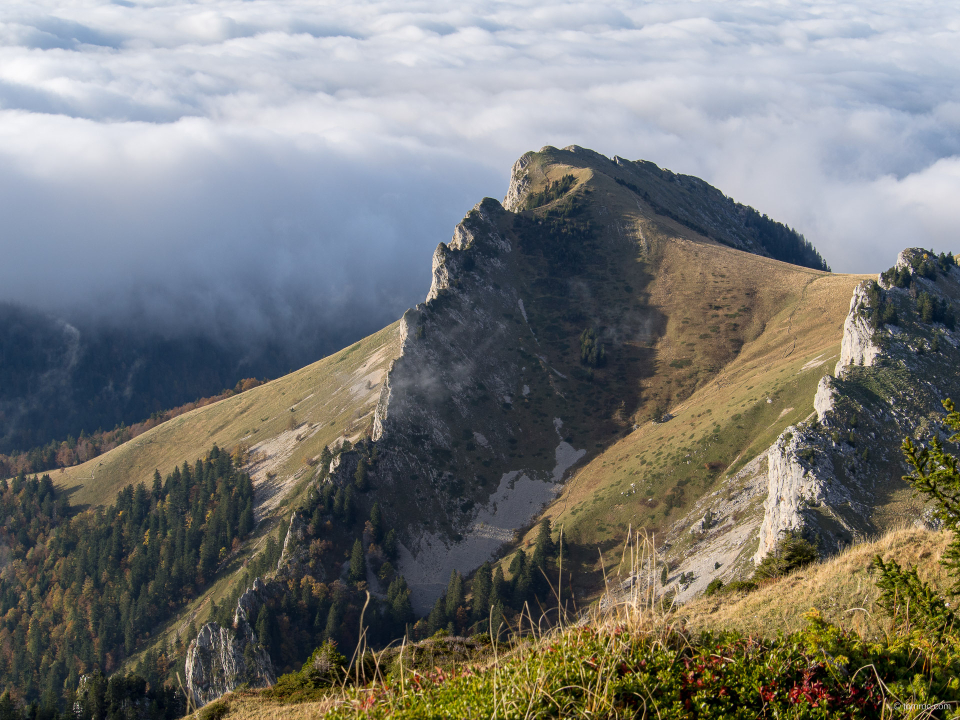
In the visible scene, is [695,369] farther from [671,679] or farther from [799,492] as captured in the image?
[671,679]

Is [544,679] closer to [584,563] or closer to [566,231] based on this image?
[584,563]

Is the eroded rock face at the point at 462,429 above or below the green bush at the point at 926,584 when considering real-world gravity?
below

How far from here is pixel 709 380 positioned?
14362 centimetres

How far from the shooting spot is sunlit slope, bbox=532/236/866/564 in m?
111

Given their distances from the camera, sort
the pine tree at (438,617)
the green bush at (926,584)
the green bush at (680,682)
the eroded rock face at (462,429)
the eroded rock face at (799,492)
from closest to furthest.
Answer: the green bush at (680,682)
the green bush at (926,584)
the eroded rock face at (799,492)
the pine tree at (438,617)
the eroded rock face at (462,429)

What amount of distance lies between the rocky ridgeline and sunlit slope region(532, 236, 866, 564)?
13888 millimetres

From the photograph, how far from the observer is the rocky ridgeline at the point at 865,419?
76.1 m

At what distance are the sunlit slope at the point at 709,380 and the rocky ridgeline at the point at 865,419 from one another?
13888 millimetres

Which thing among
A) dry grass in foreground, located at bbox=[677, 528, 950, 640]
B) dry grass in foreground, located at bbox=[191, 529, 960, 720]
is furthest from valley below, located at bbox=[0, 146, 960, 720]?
dry grass in foreground, located at bbox=[191, 529, 960, 720]

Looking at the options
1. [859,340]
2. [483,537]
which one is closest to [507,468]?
[483,537]

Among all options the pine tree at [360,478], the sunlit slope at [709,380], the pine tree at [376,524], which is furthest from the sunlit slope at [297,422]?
the sunlit slope at [709,380]

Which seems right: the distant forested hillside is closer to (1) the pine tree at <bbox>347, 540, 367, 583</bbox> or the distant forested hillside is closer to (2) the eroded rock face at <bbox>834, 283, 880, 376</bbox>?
(1) the pine tree at <bbox>347, 540, 367, 583</bbox>

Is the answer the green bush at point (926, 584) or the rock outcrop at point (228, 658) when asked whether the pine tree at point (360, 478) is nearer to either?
the rock outcrop at point (228, 658)

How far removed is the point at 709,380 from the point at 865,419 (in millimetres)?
57916
